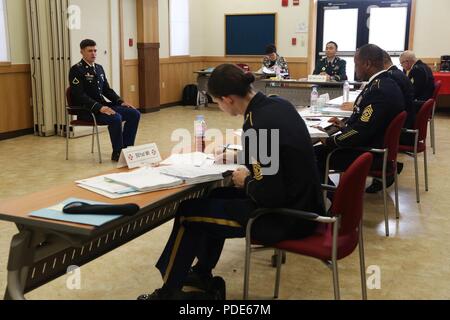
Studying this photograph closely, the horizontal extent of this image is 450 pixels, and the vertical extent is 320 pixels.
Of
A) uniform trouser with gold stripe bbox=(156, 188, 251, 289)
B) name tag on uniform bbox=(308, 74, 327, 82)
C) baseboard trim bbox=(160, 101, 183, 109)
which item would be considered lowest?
baseboard trim bbox=(160, 101, 183, 109)

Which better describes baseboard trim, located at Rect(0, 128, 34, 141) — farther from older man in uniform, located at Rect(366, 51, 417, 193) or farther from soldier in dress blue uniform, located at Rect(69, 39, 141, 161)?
older man in uniform, located at Rect(366, 51, 417, 193)

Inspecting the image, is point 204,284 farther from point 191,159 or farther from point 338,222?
point 338,222

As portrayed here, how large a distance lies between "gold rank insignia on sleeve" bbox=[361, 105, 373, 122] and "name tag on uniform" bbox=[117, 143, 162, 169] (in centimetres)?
143

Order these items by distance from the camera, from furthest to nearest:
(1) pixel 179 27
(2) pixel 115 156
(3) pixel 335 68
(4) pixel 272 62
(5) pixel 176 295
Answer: (1) pixel 179 27
(4) pixel 272 62
(3) pixel 335 68
(2) pixel 115 156
(5) pixel 176 295

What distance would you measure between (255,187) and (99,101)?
3879 millimetres

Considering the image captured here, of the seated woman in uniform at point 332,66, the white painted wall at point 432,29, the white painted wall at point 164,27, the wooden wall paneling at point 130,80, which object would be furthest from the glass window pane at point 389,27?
the wooden wall paneling at point 130,80

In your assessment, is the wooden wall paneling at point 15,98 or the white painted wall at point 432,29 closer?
the wooden wall paneling at point 15,98

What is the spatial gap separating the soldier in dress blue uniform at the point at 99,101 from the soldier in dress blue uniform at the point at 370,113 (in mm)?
2606

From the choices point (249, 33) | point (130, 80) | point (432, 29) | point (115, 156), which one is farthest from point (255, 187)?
point (249, 33)

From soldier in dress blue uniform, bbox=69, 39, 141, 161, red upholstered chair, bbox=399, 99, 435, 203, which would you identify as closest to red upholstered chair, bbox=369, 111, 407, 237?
red upholstered chair, bbox=399, 99, 435, 203

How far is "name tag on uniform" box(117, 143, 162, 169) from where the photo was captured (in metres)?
2.34

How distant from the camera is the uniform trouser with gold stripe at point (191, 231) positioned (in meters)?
2.11

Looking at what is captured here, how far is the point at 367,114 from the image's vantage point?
3.25 meters

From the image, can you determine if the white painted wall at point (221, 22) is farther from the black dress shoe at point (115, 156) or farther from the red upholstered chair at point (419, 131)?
the red upholstered chair at point (419, 131)
